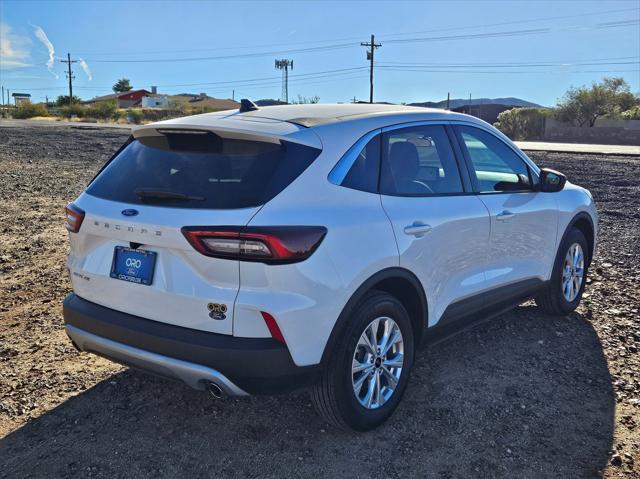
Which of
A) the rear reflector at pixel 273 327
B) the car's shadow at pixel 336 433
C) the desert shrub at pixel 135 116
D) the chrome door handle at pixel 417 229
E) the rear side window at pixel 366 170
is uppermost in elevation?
the desert shrub at pixel 135 116

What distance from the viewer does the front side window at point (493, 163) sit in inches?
165

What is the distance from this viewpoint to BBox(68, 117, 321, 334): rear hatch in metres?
2.77

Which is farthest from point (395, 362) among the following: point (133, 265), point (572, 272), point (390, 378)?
point (572, 272)

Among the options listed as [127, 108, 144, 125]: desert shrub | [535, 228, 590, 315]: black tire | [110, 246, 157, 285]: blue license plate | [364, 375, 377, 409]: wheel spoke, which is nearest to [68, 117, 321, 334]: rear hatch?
[110, 246, 157, 285]: blue license plate

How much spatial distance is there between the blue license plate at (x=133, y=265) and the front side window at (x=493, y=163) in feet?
7.61

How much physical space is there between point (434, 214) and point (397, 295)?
0.53 m

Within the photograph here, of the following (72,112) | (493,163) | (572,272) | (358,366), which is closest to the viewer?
(358,366)

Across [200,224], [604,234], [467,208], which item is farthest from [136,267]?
[604,234]

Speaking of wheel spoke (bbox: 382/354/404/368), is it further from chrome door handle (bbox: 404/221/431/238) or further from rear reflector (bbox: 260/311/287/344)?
rear reflector (bbox: 260/311/287/344)

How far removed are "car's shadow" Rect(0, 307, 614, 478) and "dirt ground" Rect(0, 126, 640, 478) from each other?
0.01m

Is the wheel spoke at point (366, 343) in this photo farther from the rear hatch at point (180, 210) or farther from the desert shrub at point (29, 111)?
the desert shrub at point (29, 111)

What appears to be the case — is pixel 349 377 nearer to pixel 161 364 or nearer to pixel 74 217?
pixel 161 364

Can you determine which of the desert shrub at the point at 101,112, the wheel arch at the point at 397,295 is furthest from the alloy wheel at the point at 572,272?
the desert shrub at the point at 101,112

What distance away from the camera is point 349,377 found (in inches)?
123
